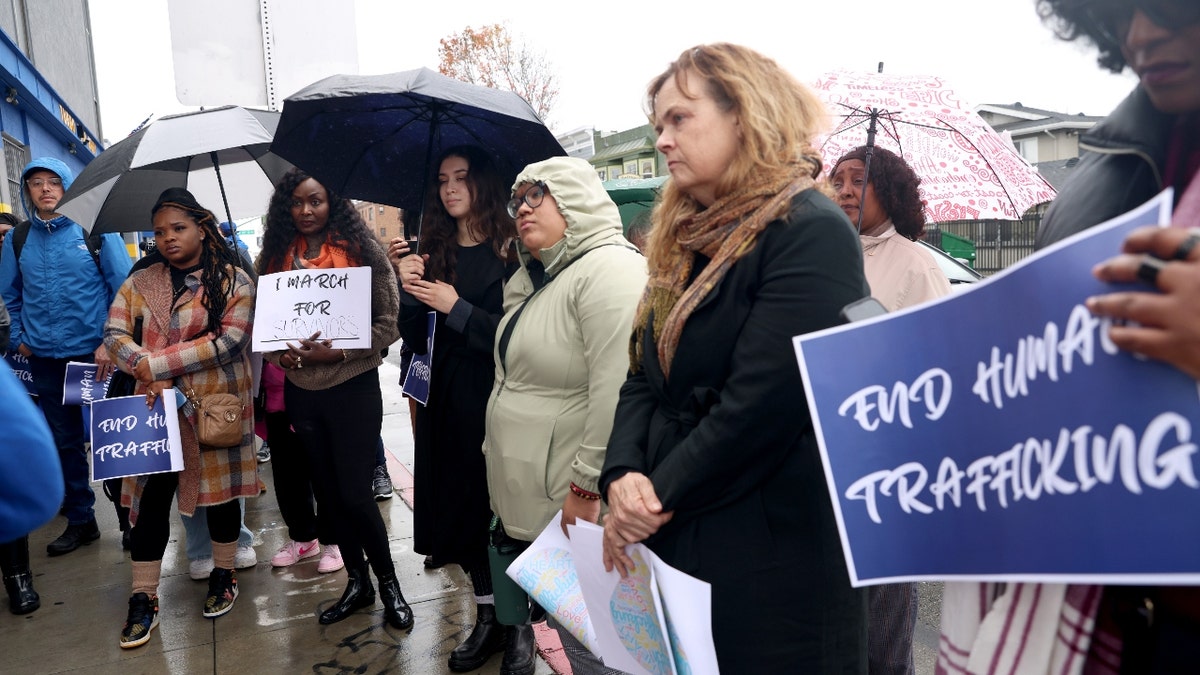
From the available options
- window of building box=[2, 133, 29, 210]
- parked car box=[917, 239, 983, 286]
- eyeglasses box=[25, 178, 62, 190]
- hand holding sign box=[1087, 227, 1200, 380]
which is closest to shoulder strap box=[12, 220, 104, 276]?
eyeglasses box=[25, 178, 62, 190]

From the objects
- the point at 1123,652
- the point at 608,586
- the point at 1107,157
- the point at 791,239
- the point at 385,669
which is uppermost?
the point at 1107,157

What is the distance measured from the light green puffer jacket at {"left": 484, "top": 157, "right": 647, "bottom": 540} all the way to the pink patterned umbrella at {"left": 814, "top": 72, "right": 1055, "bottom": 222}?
4.27 feet

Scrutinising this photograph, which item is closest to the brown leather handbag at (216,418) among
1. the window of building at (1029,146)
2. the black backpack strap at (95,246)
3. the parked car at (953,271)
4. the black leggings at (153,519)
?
the black leggings at (153,519)

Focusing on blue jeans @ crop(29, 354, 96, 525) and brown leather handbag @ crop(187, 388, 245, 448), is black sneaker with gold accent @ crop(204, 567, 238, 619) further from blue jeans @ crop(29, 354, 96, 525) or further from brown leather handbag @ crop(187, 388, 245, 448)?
blue jeans @ crop(29, 354, 96, 525)

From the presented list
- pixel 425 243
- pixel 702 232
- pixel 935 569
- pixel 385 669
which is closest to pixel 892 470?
pixel 935 569

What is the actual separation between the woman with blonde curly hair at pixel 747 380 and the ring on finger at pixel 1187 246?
78cm

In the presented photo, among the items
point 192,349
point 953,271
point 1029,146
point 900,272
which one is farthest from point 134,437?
point 1029,146

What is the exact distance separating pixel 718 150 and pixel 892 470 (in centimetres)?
88

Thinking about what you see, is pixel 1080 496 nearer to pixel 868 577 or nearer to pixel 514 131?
pixel 868 577

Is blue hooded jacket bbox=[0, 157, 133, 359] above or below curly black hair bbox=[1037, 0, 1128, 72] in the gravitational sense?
below

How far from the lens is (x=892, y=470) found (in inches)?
47.5

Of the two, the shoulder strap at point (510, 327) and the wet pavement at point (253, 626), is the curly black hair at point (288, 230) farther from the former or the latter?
the wet pavement at point (253, 626)

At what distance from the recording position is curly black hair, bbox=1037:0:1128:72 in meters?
1.05

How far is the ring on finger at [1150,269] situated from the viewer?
0.86 metres
